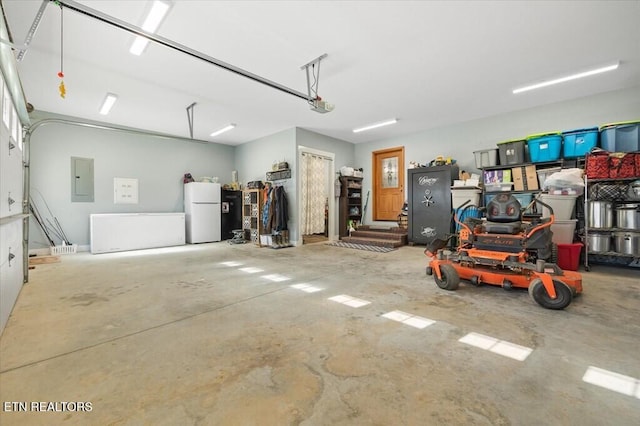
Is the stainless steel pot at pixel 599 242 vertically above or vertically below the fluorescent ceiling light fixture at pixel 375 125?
below

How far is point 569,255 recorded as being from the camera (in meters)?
4.05

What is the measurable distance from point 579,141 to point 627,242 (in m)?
1.80

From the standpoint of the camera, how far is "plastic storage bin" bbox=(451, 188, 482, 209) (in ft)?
18.5

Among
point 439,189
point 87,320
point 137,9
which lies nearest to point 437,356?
point 87,320

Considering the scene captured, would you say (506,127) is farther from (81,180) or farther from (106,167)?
(81,180)

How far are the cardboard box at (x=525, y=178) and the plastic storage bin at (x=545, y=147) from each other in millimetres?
192

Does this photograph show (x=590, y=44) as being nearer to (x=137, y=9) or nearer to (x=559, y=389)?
(x=559, y=389)

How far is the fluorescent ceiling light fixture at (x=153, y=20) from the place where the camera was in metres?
2.60

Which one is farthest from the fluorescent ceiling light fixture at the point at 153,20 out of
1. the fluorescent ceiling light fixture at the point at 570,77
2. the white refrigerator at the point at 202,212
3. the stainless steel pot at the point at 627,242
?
the stainless steel pot at the point at 627,242

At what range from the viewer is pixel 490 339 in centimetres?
193

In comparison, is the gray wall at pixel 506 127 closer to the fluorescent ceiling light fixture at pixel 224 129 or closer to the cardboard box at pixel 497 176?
the cardboard box at pixel 497 176

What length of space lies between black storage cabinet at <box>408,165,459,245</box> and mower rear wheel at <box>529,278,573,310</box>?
3495 mm

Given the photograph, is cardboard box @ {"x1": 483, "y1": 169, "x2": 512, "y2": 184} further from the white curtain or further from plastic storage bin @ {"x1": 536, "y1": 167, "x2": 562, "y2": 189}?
the white curtain

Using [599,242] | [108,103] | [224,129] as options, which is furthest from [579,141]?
[108,103]
